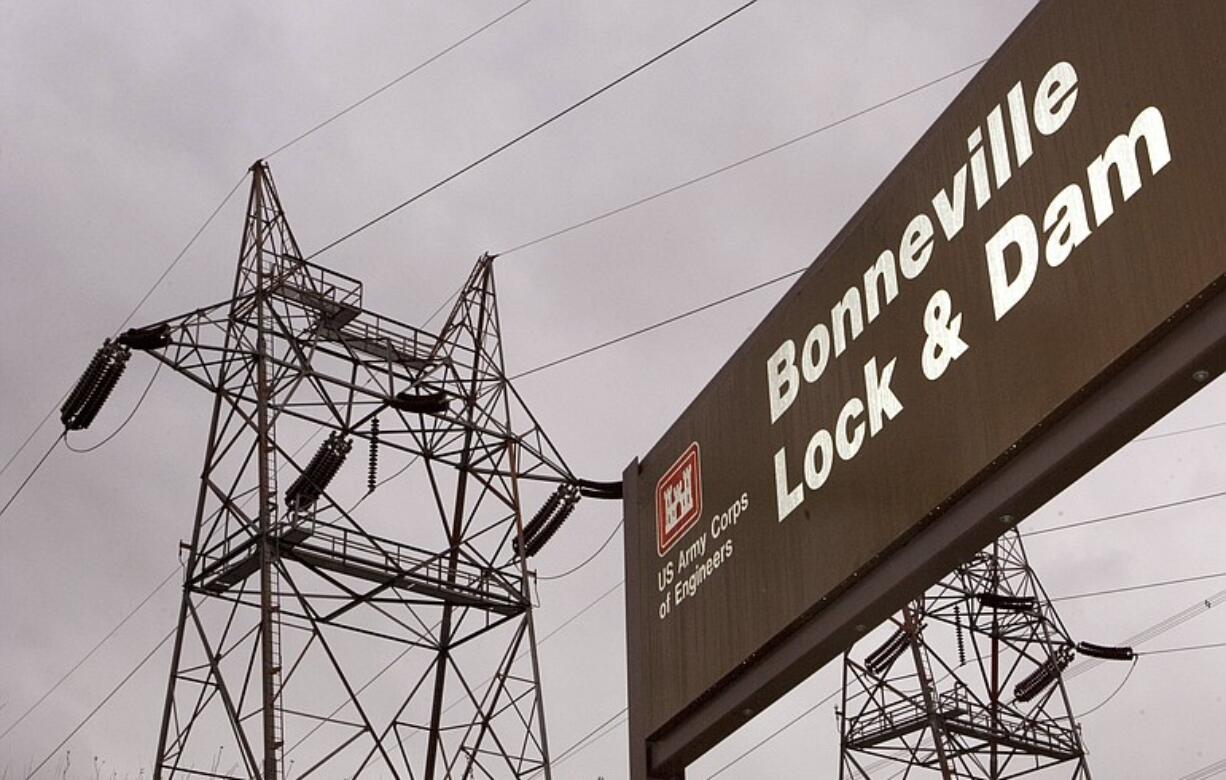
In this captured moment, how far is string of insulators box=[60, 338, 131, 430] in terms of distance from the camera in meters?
28.6

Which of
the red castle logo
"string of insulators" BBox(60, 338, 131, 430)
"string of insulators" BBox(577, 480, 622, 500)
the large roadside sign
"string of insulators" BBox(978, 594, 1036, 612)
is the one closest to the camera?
the large roadside sign

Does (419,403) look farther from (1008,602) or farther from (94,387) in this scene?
(1008,602)

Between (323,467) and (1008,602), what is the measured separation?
1936cm

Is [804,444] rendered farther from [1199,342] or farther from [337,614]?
[337,614]

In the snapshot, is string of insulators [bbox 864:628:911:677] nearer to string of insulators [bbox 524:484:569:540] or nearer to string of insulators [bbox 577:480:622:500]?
string of insulators [bbox 524:484:569:540]

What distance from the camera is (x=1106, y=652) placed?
154 ft

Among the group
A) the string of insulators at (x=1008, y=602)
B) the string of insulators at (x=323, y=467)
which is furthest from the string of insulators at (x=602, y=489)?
the string of insulators at (x=1008, y=602)

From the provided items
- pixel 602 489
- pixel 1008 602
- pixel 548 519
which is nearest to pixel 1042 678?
pixel 1008 602

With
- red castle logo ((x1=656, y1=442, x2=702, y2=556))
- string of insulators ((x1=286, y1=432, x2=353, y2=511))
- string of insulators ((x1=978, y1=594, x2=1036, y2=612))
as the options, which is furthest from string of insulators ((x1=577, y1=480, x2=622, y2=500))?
string of insulators ((x1=978, y1=594, x2=1036, y2=612))

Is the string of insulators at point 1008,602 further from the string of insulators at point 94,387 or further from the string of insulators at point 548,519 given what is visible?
the string of insulators at point 94,387

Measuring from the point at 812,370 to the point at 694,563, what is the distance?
1.89 m

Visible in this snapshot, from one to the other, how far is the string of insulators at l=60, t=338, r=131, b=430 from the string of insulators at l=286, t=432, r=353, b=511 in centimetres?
356

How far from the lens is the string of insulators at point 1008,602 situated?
40906 millimetres

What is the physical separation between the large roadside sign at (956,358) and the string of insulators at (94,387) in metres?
19.5
